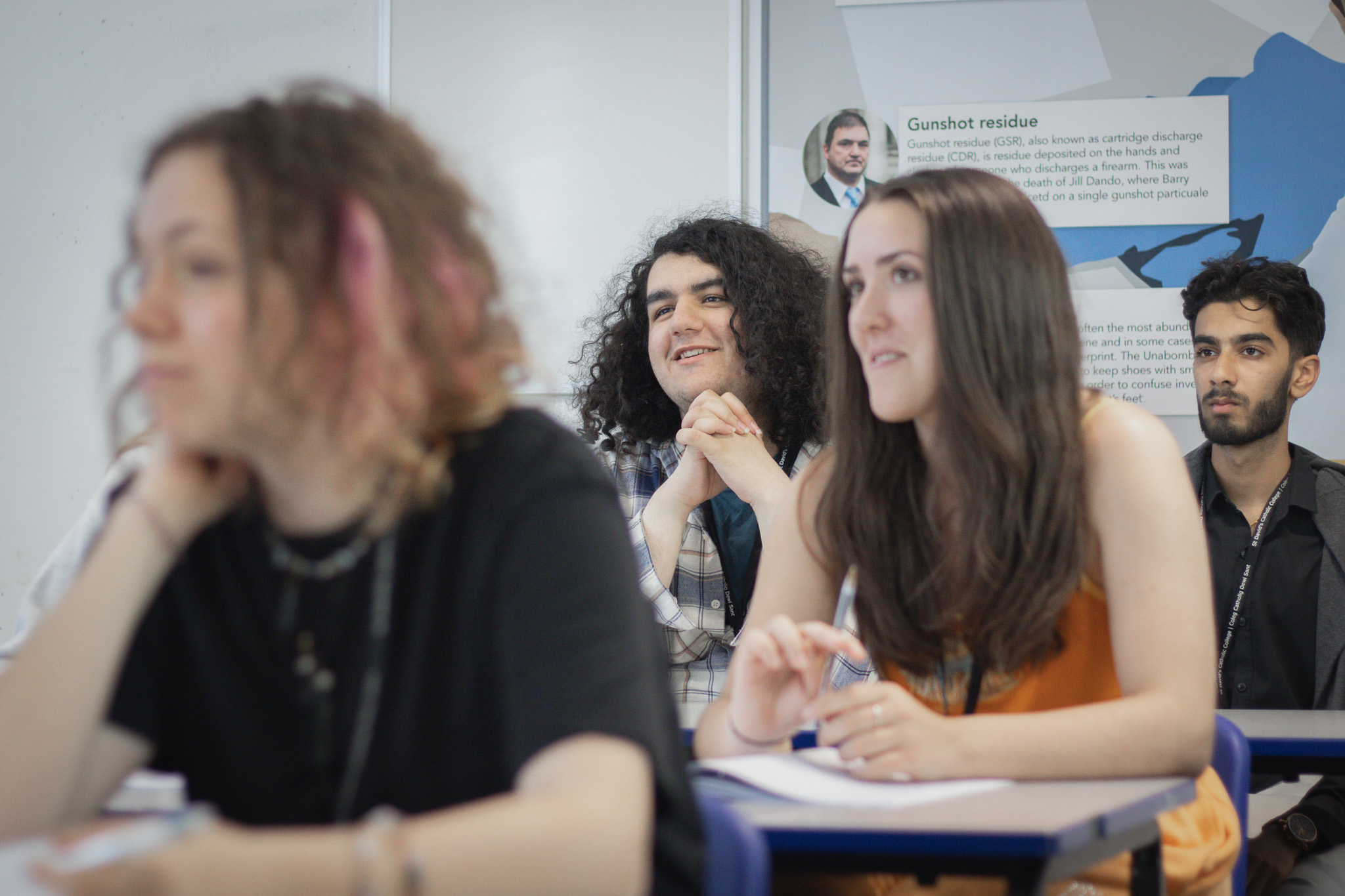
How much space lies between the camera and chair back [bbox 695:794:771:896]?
0.89 metres

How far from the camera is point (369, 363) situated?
810 millimetres

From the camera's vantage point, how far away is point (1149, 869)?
1191 mm

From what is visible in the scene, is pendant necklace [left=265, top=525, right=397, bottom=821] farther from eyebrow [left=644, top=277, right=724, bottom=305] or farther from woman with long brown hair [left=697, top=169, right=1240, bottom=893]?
eyebrow [left=644, top=277, right=724, bottom=305]

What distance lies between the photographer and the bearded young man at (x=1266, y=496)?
2764mm

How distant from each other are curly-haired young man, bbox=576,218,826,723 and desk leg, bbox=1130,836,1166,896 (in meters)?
1.23

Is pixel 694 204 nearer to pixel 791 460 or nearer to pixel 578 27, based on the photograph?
pixel 578 27

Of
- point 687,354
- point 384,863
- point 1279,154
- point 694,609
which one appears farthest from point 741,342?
point 384,863

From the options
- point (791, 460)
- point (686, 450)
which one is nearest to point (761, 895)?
point (686, 450)

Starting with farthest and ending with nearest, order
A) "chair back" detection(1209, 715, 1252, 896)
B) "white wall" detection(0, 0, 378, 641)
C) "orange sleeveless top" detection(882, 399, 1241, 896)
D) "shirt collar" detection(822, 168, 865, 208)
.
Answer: "white wall" detection(0, 0, 378, 641)
"shirt collar" detection(822, 168, 865, 208)
"chair back" detection(1209, 715, 1252, 896)
"orange sleeveless top" detection(882, 399, 1241, 896)

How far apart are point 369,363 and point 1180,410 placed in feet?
10.4

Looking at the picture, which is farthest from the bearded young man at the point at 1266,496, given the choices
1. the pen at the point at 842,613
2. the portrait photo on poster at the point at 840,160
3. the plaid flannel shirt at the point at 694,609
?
the pen at the point at 842,613

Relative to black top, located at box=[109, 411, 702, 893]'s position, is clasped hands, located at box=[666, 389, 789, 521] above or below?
above

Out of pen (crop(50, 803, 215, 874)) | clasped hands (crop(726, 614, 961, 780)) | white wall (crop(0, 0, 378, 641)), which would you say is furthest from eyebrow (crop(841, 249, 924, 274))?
white wall (crop(0, 0, 378, 641))

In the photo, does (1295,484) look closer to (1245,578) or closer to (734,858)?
(1245,578)
